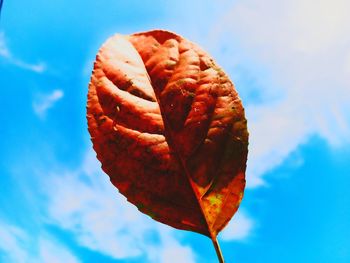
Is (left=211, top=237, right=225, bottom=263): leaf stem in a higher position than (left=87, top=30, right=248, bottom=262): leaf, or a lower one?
lower

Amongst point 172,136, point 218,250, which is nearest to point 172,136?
point 172,136

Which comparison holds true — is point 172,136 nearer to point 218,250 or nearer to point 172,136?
point 172,136

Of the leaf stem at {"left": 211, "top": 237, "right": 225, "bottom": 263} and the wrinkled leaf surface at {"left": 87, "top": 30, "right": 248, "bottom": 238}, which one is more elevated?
the wrinkled leaf surface at {"left": 87, "top": 30, "right": 248, "bottom": 238}

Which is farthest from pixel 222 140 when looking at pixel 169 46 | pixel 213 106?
pixel 169 46

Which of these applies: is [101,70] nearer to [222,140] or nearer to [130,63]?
[130,63]

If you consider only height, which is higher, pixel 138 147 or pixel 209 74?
pixel 209 74

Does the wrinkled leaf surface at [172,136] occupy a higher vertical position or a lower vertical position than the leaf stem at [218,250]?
higher

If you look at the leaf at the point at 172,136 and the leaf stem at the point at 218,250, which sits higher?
the leaf at the point at 172,136
